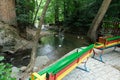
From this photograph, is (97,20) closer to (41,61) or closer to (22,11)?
(41,61)

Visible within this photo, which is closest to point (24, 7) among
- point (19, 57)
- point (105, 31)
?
point (19, 57)

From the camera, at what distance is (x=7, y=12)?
29.5ft

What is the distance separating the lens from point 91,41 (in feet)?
35.1

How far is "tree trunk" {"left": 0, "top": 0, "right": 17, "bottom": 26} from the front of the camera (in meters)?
8.80

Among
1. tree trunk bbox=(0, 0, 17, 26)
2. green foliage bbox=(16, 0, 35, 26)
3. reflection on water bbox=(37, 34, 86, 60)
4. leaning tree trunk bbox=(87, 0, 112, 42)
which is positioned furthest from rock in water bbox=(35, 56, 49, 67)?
leaning tree trunk bbox=(87, 0, 112, 42)

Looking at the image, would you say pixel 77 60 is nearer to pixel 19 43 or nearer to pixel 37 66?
pixel 37 66

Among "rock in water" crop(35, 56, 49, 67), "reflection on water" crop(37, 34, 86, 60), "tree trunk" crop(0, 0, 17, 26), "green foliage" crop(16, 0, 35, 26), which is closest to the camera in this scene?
"rock in water" crop(35, 56, 49, 67)

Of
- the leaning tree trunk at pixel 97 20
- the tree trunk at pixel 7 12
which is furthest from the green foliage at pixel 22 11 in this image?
the leaning tree trunk at pixel 97 20

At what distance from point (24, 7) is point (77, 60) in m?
8.46

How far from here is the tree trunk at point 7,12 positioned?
346 inches

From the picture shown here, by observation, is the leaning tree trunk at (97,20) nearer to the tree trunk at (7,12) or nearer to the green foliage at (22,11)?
the green foliage at (22,11)

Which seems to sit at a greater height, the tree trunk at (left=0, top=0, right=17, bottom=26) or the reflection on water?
the tree trunk at (left=0, top=0, right=17, bottom=26)

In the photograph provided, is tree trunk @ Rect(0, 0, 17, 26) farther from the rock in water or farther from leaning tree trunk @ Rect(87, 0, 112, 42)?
leaning tree trunk @ Rect(87, 0, 112, 42)

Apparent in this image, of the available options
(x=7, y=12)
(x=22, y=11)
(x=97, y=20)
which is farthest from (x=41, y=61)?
(x=22, y=11)
